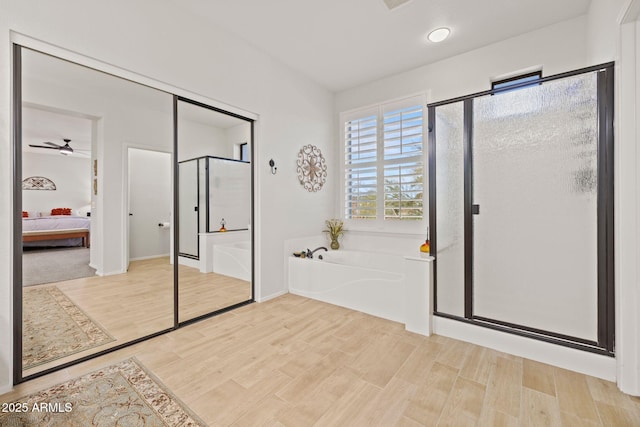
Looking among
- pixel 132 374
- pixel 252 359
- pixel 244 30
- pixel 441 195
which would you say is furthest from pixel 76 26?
pixel 441 195

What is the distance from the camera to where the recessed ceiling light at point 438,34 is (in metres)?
2.71

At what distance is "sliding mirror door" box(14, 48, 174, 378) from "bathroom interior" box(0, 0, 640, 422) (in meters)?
0.02

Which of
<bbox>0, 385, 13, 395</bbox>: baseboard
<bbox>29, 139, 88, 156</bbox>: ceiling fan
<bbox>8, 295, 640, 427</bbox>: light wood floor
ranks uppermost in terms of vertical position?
<bbox>29, 139, 88, 156</bbox>: ceiling fan

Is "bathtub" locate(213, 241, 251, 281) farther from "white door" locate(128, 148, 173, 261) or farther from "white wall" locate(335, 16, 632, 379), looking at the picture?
"white wall" locate(335, 16, 632, 379)

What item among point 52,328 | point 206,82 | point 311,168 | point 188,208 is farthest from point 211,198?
point 52,328

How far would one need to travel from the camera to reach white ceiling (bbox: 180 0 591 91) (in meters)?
2.38

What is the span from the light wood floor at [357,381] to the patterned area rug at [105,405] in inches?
3.4

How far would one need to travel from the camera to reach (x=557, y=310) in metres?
1.93

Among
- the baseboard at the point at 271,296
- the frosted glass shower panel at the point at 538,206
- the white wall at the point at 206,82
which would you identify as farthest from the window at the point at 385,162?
the baseboard at the point at 271,296

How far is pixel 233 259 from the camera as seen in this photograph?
10.3ft

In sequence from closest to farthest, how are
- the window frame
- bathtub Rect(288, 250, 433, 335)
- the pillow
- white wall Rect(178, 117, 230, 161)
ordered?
the pillow → bathtub Rect(288, 250, 433, 335) → white wall Rect(178, 117, 230, 161) → the window frame

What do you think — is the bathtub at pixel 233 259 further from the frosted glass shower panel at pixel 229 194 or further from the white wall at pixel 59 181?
the white wall at pixel 59 181

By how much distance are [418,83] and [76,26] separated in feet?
10.9

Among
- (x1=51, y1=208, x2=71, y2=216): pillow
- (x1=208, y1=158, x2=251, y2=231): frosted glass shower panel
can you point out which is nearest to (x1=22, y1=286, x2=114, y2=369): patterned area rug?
(x1=51, y1=208, x2=71, y2=216): pillow
